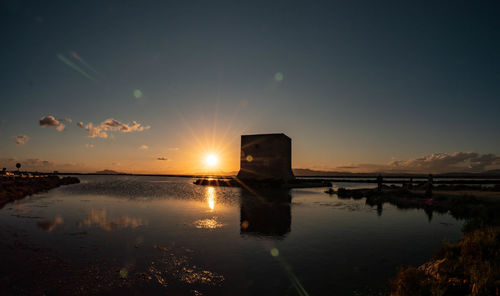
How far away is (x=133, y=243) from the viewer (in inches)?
369

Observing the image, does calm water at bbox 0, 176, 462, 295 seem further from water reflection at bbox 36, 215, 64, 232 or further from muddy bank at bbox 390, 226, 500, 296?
muddy bank at bbox 390, 226, 500, 296

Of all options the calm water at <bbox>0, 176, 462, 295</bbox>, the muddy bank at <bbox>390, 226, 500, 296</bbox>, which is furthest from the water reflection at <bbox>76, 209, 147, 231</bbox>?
the muddy bank at <bbox>390, 226, 500, 296</bbox>

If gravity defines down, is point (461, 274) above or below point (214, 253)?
above

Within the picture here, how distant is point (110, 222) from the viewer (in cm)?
1336

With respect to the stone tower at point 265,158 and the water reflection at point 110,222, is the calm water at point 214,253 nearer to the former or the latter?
the water reflection at point 110,222

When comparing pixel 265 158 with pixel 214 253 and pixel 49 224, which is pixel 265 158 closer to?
pixel 49 224

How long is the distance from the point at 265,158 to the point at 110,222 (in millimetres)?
40692

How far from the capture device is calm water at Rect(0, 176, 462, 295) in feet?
19.7

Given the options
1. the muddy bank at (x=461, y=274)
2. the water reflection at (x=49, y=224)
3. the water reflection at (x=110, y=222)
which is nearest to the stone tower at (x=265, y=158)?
the water reflection at (x=110, y=222)

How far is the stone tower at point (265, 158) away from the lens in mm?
52094

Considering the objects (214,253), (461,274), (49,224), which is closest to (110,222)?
(49,224)

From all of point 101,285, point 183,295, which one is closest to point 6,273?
point 101,285

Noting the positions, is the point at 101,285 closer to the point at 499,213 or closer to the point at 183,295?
the point at 183,295

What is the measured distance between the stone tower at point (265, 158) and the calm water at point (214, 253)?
37.6 meters
